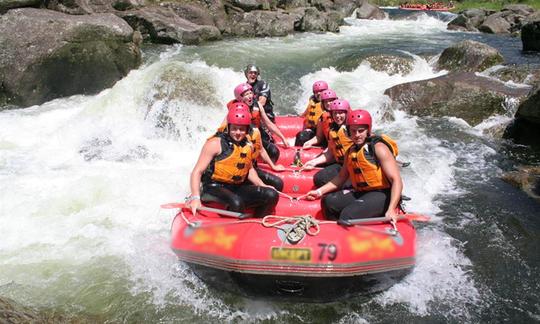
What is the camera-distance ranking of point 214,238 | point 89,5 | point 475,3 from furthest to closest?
point 475,3 → point 89,5 → point 214,238

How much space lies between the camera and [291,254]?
12.1ft

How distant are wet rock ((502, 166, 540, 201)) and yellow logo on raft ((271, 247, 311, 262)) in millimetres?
4184

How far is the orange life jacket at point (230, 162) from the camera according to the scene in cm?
441

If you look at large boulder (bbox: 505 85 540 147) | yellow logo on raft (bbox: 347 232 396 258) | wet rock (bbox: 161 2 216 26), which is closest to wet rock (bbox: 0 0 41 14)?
wet rock (bbox: 161 2 216 26)

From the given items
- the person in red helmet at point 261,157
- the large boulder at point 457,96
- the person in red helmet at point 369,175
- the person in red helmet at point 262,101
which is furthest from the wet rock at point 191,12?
the person in red helmet at point 369,175

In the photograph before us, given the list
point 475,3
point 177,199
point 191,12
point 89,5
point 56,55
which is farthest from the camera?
point 475,3

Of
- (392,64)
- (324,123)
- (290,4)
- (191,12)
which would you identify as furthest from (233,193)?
(290,4)

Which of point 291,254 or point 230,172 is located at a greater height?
point 230,172

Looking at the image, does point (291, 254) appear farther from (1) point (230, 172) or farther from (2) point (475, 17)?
(2) point (475, 17)

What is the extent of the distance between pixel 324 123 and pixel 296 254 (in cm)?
287

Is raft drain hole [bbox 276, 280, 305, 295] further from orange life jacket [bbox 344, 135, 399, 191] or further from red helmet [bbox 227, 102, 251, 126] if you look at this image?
red helmet [bbox 227, 102, 251, 126]

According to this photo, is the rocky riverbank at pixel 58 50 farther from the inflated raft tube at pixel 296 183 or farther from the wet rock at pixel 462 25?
the wet rock at pixel 462 25

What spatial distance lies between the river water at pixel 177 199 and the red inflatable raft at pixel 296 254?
30 cm

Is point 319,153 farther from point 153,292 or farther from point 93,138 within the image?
point 93,138
